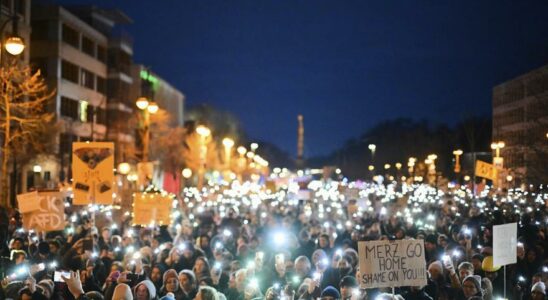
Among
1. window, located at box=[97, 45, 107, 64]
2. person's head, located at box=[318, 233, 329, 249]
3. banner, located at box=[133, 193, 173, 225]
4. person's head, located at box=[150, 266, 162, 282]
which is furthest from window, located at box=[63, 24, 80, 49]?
person's head, located at box=[150, 266, 162, 282]

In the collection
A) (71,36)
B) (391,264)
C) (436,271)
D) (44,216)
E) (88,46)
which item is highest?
(88,46)

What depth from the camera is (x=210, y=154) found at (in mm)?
86562

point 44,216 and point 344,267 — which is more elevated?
point 44,216

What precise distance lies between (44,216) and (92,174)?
45.8 inches

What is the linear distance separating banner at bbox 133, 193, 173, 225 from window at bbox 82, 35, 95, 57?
149 feet

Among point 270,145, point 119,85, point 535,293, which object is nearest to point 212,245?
point 535,293

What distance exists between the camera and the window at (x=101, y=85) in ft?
216

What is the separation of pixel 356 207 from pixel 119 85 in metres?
46.8

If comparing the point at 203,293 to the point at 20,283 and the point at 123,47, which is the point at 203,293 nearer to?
the point at 20,283

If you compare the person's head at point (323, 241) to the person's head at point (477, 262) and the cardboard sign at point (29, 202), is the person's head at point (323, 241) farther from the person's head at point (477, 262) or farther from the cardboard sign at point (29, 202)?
the cardboard sign at point (29, 202)

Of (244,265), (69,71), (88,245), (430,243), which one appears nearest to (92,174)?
(88,245)

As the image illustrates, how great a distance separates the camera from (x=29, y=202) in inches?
579

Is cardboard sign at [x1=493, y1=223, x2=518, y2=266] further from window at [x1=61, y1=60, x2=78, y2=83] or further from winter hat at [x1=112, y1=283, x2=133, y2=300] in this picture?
window at [x1=61, y1=60, x2=78, y2=83]

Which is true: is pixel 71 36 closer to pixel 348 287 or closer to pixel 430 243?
pixel 430 243
